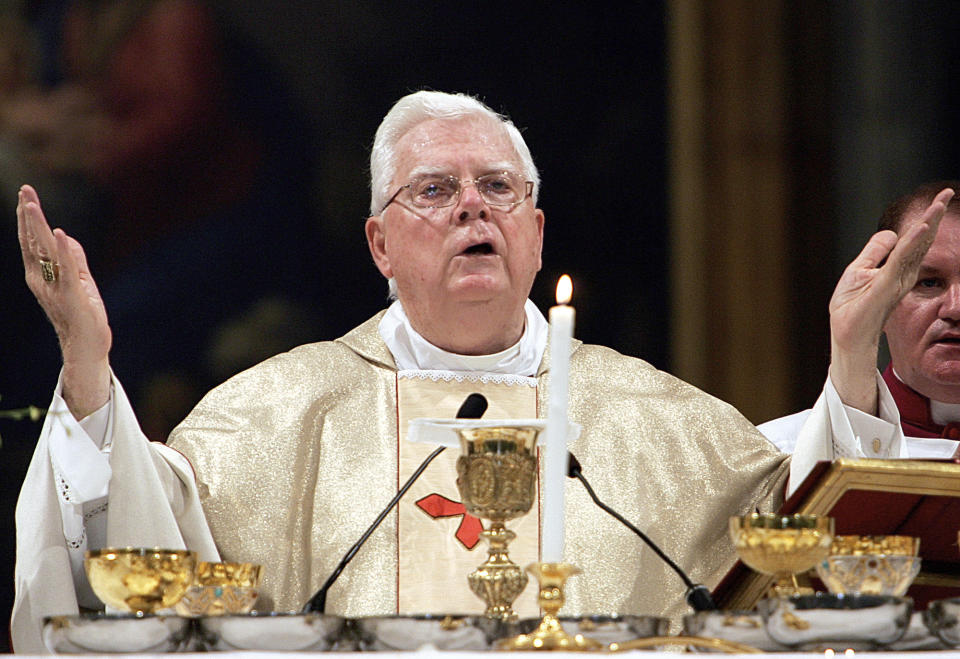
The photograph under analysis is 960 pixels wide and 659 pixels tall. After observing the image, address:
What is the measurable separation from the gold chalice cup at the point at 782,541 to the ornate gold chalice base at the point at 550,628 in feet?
0.90

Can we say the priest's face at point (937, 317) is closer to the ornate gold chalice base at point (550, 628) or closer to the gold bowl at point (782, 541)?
the gold bowl at point (782, 541)

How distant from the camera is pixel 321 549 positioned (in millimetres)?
3818

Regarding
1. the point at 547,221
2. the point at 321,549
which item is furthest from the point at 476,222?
the point at 547,221

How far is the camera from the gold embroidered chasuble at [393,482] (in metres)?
3.81

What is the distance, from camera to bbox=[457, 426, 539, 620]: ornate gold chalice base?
2.47m

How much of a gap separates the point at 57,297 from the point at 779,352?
415 cm

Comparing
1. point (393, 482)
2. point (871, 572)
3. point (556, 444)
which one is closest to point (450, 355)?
point (393, 482)

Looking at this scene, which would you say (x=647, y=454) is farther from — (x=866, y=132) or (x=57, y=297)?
(x=866, y=132)

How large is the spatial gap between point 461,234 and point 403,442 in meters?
0.57

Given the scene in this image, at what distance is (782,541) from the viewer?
2328 millimetres

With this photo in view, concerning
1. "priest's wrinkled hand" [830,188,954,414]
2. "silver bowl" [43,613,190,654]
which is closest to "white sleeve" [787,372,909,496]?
"priest's wrinkled hand" [830,188,954,414]

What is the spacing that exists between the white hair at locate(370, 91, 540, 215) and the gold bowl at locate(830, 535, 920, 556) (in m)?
1.96

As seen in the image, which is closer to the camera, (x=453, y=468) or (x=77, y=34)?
(x=453, y=468)

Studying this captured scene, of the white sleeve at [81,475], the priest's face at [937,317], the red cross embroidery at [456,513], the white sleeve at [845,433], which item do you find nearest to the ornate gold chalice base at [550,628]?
the white sleeve at [81,475]
